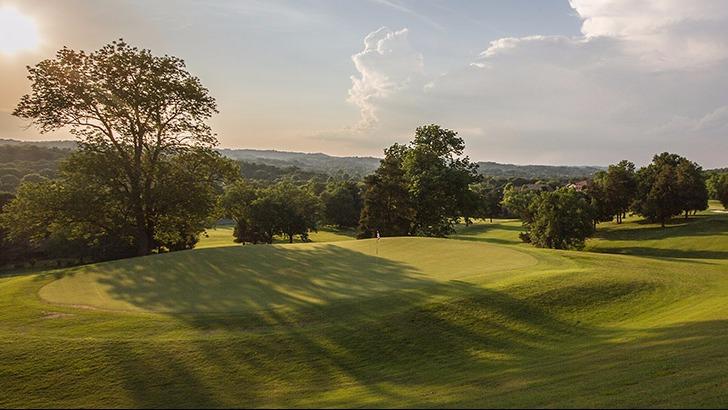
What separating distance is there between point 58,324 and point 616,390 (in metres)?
17.8

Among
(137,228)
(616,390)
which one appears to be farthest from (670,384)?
(137,228)

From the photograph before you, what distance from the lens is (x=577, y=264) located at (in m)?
26.6

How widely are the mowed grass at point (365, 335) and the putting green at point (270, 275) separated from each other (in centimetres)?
14

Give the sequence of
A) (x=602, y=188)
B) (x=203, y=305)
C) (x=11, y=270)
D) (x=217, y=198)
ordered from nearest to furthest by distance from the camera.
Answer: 1. (x=203, y=305)
2. (x=217, y=198)
3. (x=11, y=270)
4. (x=602, y=188)

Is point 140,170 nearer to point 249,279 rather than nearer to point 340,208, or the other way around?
point 249,279

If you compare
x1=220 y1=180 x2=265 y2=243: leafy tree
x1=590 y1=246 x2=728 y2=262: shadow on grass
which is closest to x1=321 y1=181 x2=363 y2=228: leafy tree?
x1=220 y1=180 x2=265 y2=243: leafy tree

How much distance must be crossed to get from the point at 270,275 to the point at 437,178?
3231cm

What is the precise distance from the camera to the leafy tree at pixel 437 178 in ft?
175

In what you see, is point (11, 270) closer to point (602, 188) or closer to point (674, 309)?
point (674, 309)

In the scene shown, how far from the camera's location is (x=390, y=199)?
61.4m

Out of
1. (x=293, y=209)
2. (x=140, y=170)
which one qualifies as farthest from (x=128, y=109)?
(x=293, y=209)

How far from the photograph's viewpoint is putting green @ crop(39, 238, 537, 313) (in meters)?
19.2

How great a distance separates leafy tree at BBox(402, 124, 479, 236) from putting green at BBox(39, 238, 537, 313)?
838 inches

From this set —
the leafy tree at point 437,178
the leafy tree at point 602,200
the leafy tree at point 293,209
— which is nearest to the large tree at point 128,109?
the leafy tree at point 437,178
